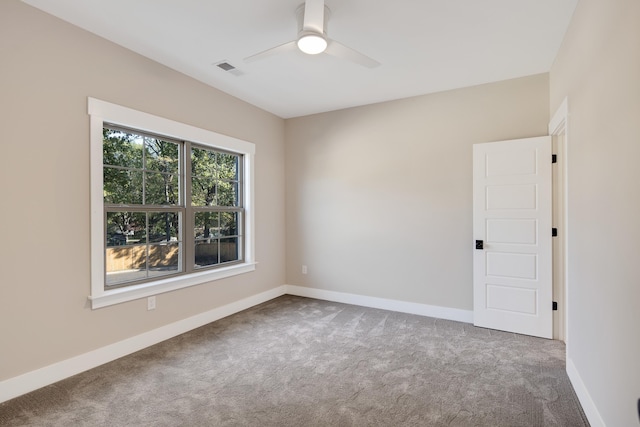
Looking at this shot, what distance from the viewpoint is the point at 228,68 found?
3242mm

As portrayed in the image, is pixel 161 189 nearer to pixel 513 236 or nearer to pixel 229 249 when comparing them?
pixel 229 249

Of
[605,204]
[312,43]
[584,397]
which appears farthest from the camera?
[312,43]

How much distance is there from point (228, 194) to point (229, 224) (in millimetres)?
391

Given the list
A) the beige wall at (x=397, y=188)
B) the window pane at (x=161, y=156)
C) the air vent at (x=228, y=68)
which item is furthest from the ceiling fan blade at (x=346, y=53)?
the window pane at (x=161, y=156)

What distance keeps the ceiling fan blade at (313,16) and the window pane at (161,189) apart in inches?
82.8

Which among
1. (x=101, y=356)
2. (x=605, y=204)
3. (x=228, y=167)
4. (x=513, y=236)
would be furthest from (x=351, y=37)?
(x=101, y=356)

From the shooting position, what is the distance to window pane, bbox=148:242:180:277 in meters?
3.23

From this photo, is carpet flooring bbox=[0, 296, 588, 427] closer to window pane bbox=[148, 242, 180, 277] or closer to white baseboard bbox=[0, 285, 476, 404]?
white baseboard bbox=[0, 285, 476, 404]

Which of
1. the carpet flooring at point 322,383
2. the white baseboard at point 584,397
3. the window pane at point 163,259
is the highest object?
the window pane at point 163,259

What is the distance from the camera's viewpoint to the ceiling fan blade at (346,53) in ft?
7.43

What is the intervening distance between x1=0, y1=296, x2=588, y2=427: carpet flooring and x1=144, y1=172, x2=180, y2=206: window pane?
1408 millimetres

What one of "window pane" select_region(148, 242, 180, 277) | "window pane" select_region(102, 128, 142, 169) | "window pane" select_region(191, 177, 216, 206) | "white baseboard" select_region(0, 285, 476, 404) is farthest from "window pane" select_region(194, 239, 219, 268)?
"window pane" select_region(102, 128, 142, 169)

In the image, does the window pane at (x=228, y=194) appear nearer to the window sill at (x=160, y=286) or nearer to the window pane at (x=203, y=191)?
the window pane at (x=203, y=191)

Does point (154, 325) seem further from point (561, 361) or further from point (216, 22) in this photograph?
point (561, 361)
